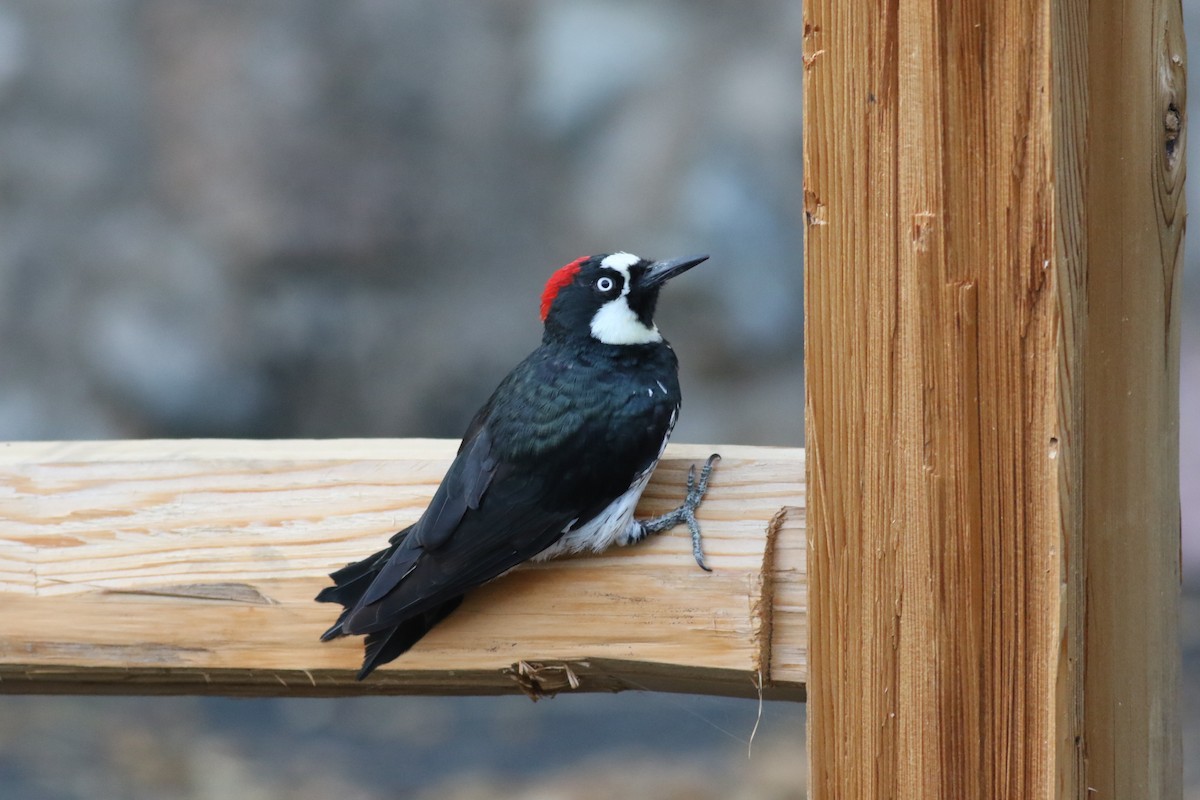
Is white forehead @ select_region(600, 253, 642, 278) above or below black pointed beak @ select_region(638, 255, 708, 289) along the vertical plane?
above

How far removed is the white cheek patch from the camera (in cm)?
202

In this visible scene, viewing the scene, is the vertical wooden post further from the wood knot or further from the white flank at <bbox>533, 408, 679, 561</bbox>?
the white flank at <bbox>533, 408, 679, 561</bbox>

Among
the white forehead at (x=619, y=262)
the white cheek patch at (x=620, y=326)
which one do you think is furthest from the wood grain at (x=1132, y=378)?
the white forehead at (x=619, y=262)

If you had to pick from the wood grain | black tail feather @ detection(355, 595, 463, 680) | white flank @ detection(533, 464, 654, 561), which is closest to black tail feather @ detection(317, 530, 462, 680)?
black tail feather @ detection(355, 595, 463, 680)

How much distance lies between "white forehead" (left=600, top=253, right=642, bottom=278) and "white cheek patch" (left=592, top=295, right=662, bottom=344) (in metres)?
0.05

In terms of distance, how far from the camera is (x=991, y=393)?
1.07m

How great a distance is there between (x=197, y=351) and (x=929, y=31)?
4685mm

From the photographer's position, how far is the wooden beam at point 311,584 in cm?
136

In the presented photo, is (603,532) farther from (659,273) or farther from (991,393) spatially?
(659,273)

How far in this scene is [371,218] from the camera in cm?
520

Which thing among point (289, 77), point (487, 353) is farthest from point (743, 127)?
point (289, 77)

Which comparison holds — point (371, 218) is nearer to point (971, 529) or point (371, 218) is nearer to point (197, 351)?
point (197, 351)

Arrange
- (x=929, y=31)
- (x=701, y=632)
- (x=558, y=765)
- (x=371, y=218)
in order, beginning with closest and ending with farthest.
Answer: (x=929, y=31) → (x=701, y=632) → (x=558, y=765) → (x=371, y=218)

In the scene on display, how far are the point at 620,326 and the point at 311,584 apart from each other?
77 cm
